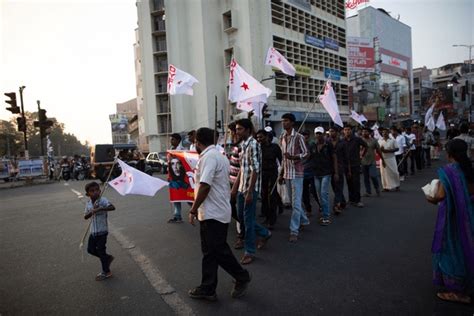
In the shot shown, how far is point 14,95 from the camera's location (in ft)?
65.0

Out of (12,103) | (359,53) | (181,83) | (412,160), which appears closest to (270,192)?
(181,83)

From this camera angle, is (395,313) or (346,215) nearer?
(395,313)

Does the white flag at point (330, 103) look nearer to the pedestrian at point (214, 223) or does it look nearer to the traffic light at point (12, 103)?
the pedestrian at point (214, 223)

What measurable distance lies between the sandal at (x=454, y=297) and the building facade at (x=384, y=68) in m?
51.0

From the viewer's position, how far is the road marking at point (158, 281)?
11.0 feet

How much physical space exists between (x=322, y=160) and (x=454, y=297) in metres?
3.68

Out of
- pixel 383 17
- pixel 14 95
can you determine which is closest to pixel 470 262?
pixel 14 95

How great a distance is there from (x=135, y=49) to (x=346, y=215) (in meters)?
58.4

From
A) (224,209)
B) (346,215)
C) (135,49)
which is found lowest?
(346,215)

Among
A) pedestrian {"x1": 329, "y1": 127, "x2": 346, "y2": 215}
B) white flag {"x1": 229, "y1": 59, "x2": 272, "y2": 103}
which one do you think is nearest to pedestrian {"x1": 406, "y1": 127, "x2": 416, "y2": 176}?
pedestrian {"x1": 329, "y1": 127, "x2": 346, "y2": 215}

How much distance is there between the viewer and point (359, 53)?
168ft

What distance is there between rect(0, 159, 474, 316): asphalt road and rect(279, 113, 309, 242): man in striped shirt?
371 millimetres

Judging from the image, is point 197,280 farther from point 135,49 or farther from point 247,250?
point 135,49

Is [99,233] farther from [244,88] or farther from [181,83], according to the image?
[181,83]
